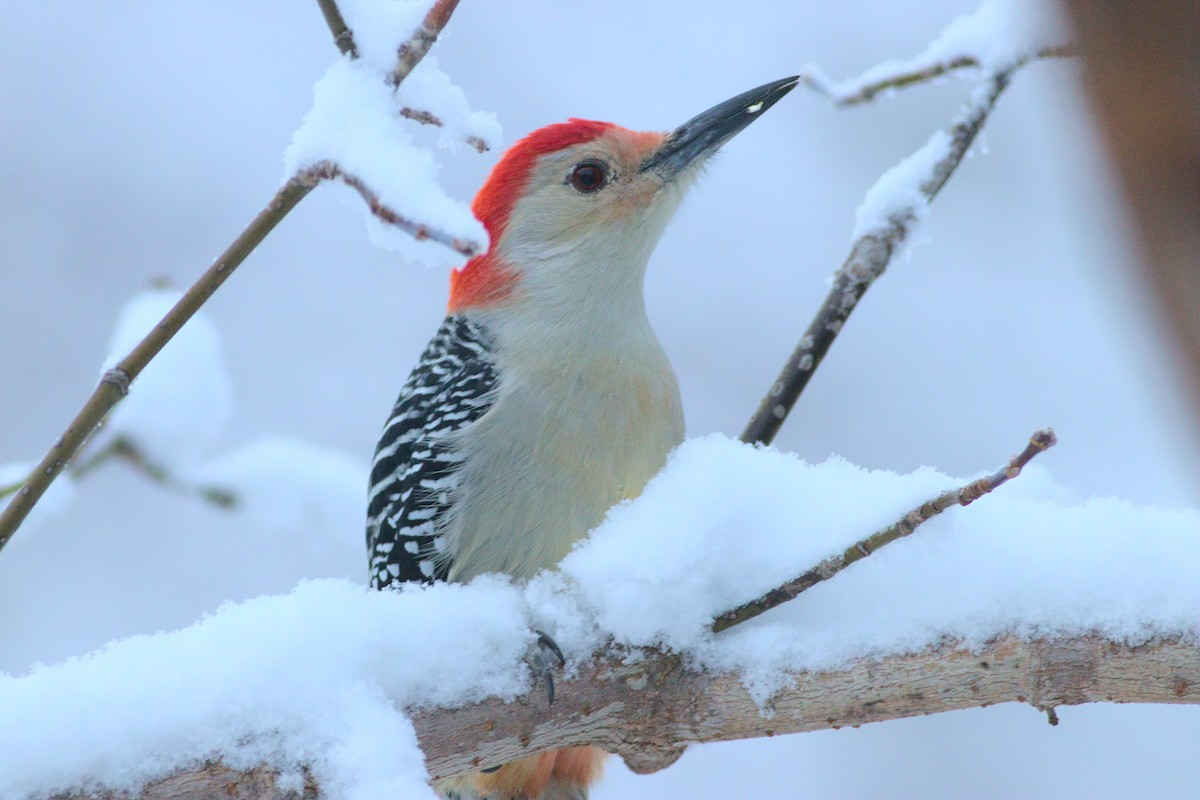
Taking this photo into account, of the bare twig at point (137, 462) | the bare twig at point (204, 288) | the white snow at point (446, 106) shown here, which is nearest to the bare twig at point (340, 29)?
the bare twig at point (204, 288)

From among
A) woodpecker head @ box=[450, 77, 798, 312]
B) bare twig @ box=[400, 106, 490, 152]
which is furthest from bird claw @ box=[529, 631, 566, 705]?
woodpecker head @ box=[450, 77, 798, 312]

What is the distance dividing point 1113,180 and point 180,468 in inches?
129

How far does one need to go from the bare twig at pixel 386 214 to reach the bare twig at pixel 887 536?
99 centimetres

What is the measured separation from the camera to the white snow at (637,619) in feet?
7.52

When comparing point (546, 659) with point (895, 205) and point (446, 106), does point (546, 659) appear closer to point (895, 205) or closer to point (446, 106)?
point (446, 106)

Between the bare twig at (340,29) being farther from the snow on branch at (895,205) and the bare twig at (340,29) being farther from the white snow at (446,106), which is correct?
the snow on branch at (895,205)

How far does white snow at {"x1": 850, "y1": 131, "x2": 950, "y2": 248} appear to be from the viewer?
3748mm

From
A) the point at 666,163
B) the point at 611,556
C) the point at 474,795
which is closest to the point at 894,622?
the point at 611,556

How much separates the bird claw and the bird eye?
6.44 feet

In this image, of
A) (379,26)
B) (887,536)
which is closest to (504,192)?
(379,26)

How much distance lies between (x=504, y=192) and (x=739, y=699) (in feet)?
7.47

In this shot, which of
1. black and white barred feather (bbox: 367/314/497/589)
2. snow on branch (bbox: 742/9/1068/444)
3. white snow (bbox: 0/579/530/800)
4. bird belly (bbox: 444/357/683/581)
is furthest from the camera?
snow on branch (bbox: 742/9/1068/444)

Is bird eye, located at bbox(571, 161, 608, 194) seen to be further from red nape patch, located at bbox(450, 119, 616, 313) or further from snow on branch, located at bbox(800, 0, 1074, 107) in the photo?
snow on branch, located at bbox(800, 0, 1074, 107)

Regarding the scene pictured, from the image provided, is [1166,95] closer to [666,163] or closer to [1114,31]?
[1114,31]
